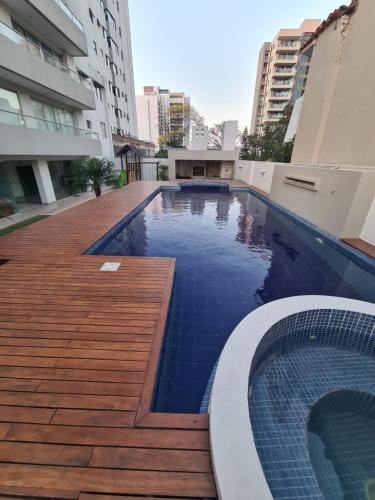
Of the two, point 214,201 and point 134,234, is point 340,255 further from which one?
point 214,201

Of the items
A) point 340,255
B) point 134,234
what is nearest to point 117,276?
point 134,234

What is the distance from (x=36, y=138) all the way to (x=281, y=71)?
42636 mm

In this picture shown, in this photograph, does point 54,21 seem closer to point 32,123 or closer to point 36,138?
point 32,123

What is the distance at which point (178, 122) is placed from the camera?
190 feet

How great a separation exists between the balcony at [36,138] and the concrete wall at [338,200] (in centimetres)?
1083

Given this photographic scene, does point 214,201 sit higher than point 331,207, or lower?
lower

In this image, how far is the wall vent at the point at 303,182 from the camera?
7.68 meters

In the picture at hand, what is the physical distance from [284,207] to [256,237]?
3.75 meters

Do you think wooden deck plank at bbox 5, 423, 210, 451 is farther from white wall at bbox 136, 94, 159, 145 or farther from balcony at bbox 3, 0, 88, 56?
white wall at bbox 136, 94, 159, 145

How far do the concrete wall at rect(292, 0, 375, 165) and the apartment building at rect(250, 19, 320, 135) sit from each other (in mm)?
28410

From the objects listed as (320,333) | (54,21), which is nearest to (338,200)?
(320,333)

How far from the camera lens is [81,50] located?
42.1ft

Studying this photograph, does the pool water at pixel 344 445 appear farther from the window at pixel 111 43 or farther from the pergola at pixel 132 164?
the window at pixel 111 43

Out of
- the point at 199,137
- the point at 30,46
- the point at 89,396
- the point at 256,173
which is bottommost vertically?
the point at 89,396
